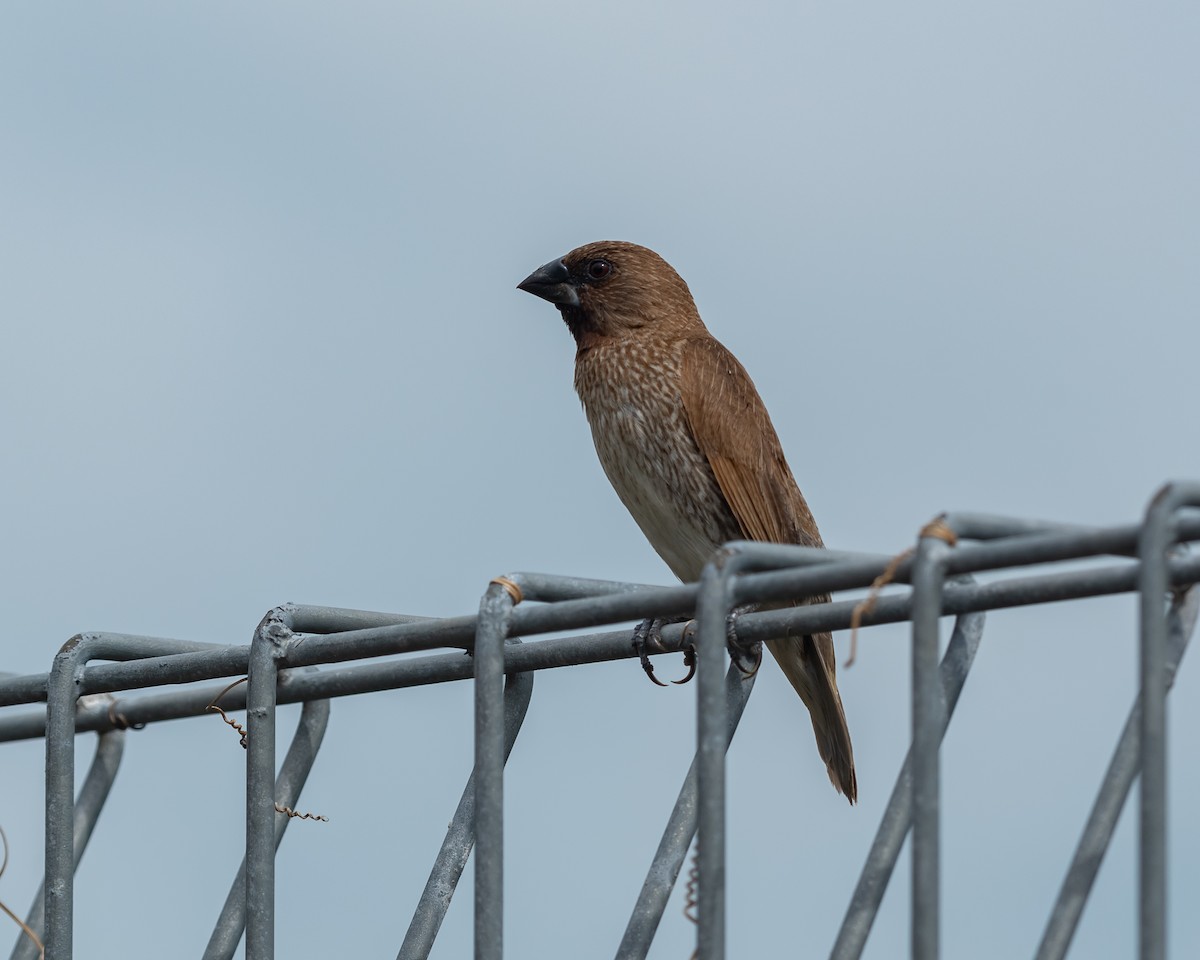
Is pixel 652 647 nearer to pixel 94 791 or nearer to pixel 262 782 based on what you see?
pixel 262 782

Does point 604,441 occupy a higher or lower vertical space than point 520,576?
higher

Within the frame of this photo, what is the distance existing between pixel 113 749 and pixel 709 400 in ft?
8.79

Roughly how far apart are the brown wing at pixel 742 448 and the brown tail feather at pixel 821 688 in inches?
17.1

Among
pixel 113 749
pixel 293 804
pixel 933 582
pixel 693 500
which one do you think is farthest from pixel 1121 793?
pixel 693 500

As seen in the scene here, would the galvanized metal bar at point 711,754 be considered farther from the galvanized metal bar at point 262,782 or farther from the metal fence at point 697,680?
the galvanized metal bar at point 262,782

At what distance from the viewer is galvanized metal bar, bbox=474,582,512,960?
214cm

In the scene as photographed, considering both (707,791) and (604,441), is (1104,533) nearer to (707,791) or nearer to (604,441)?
(707,791)

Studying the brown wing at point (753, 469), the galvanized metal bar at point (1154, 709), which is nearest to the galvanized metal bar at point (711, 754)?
the galvanized metal bar at point (1154, 709)

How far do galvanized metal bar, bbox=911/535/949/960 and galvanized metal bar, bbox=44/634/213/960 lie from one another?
1393 mm

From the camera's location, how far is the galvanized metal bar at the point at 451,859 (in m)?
2.57

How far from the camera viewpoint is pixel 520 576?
2342 mm

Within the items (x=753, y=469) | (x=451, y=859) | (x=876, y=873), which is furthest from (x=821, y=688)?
(x=876, y=873)

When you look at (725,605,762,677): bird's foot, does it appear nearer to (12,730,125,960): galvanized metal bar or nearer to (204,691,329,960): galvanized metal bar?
(204,691,329,960): galvanized metal bar

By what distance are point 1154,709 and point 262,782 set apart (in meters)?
1.31
